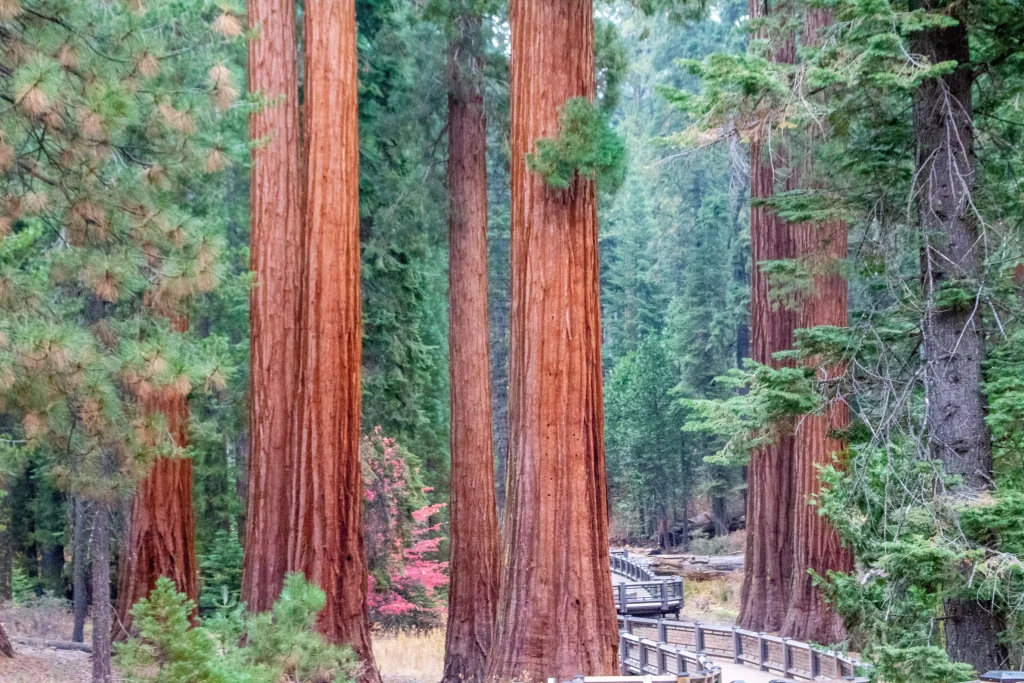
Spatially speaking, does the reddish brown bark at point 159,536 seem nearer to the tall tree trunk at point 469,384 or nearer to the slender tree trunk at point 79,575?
the slender tree trunk at point 79,575

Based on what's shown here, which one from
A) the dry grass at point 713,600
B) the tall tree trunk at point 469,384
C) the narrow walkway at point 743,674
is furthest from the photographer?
the dry grass at point 713,600

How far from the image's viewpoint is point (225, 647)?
7.03m

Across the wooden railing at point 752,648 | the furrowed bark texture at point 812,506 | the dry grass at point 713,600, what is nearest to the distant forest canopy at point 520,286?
the furrowed bark texture at point 812,506

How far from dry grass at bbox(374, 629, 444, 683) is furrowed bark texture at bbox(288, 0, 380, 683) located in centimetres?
501

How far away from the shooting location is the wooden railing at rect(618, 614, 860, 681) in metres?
12.7

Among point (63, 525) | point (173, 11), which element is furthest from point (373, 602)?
point (173, 11)

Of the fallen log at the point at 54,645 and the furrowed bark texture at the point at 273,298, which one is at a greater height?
the furrowed bark texture at the point at 273,298

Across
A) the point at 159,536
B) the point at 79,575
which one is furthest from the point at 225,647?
the point at 79,575

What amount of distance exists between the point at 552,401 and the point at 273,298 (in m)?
4.68

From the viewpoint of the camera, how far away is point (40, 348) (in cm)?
717

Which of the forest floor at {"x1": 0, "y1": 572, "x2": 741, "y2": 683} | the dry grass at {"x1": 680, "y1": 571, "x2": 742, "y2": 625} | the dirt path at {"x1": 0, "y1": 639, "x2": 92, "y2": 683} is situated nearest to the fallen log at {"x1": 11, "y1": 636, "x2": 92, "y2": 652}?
the forest floor at {"x1": 0, "y1": 572, "x2": 741, "y2": 683}

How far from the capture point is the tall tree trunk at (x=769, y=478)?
17.3 meters

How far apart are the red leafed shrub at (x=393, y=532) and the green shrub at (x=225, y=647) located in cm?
1063

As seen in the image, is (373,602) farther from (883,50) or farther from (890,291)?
(883,50)
